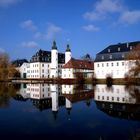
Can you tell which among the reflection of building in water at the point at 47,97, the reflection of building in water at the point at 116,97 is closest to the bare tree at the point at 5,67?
the reflection of building in water at the point at 47,97

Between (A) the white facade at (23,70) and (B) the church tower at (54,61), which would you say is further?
(A) the white facade at (23,70)

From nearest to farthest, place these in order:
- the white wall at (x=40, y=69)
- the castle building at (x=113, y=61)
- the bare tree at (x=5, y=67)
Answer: the castle building at (x=113, y=61)
the bare tree at (x=5, y=67)
the white wall at (x=40, y=69)

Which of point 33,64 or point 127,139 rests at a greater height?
point 33,64

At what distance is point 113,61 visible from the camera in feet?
219

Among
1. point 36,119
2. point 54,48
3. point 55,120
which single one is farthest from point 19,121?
point 54,48

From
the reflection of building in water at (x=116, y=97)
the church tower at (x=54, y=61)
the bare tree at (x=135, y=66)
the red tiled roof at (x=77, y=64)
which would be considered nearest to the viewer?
the reflection of building in water at (x=116, y=97)

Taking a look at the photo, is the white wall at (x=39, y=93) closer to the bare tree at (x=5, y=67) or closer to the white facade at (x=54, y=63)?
the bare tree at (x=5, y=67)

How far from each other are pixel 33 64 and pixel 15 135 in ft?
288

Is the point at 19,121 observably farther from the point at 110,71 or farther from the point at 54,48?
the point at 54,48

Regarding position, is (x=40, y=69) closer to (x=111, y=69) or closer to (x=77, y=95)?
(x=111, y=69)

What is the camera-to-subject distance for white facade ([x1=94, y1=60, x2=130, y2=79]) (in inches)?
2534

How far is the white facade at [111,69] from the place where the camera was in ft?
211

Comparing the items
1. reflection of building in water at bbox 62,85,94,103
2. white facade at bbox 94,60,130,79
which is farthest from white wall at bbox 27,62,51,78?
reflection of building in water at bbox 62,85,94,103

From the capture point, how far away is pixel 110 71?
67.6m
